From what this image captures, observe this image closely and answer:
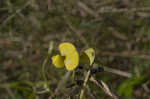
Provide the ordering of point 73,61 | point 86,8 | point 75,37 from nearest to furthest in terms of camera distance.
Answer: point 73,61
point 75,37
point 86,8

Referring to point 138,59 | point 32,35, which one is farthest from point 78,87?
point 32,35

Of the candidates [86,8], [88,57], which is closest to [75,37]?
[86,8]

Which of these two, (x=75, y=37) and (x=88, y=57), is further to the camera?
(x=75, y=37)

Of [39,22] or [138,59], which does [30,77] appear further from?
[138,59]

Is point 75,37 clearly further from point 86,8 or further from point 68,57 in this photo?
point 68,57

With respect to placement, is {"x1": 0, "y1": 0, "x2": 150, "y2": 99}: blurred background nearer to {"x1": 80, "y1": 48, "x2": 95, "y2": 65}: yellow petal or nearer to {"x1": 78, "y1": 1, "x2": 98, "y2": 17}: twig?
{"x1": 78, "y1": 1, "x2": 98, "y2": 17}: twig

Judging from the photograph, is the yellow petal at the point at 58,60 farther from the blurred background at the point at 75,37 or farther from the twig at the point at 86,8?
the twig at the point at 86,8
